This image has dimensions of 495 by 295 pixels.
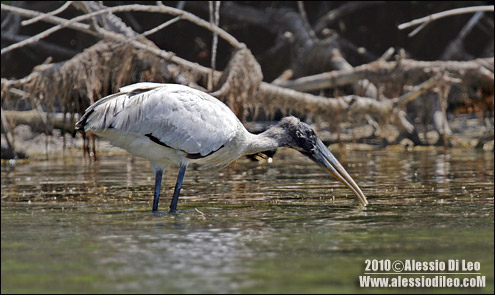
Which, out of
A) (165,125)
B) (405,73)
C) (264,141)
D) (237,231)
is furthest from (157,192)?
(405,73)

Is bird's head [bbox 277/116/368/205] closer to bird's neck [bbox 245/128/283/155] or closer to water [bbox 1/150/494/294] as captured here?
bird's neck [bbox 245/128/283/155]

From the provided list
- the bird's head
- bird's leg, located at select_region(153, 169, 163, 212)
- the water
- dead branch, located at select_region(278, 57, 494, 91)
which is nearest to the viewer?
the water

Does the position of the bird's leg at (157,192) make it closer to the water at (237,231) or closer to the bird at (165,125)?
the bird at (165,125)

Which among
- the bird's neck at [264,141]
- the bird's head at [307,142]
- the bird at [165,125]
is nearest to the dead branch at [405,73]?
the bird's head at [307,142]

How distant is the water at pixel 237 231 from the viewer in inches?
210

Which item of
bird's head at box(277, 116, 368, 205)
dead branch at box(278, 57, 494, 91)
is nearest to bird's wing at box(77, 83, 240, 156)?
bird's head at box(277, 116, 368, 205)

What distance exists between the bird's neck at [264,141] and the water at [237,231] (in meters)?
0.57

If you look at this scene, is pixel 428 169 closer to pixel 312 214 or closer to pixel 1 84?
pixel 312 214

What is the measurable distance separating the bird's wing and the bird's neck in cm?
68

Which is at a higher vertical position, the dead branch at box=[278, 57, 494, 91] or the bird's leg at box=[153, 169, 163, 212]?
the dead branch at box=[278, 57, 494, 91]

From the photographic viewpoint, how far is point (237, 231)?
7.22 metres

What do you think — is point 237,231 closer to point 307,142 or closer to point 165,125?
point 165,125

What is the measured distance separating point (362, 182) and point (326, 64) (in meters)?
8.85

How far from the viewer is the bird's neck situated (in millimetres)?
10086
